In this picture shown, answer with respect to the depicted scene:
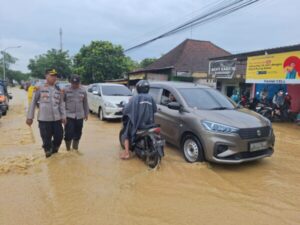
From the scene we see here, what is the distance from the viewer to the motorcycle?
17.2 feet

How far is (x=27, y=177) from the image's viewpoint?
4.82 meters

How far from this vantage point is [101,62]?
29344 millimetres

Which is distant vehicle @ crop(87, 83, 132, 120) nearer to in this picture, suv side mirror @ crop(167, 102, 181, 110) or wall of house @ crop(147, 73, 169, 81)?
suv side mirror @ crop(167, 102, 181, 110)

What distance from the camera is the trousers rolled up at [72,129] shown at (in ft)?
19.3

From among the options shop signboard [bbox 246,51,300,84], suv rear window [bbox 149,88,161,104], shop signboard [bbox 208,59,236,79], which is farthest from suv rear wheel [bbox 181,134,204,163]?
shop signboard [bbox 208,59,236,79]

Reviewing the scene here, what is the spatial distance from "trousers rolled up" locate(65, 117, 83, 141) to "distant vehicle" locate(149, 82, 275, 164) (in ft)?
6.40

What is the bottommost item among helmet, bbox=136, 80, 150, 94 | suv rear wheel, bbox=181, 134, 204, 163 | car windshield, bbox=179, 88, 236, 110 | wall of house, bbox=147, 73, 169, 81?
suv rear wheel, bbox=181, 134, 204, 163

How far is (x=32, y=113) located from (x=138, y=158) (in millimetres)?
2311

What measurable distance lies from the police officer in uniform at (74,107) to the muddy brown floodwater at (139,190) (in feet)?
1.61

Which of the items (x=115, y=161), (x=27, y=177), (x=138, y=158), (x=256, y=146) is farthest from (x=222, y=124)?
(x=27, y=177)

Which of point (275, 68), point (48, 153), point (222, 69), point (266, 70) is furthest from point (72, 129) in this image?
point (222, 69)

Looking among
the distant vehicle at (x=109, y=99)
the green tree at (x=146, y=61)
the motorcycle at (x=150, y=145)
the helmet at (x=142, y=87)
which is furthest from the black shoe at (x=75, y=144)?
the green tree at (x=146, y=61)

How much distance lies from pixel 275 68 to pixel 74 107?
33.2 ft

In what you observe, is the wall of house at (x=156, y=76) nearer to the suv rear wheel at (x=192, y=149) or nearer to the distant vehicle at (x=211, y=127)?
the distant vehicle at (x=211, y=127)
